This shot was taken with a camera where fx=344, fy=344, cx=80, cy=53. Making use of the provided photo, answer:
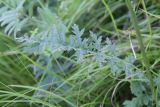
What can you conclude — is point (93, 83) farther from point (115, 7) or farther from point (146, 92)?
point (115, 7)

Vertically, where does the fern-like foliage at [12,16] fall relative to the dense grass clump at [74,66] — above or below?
above

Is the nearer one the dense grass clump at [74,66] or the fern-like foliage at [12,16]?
the dense grass clump at [74,66]

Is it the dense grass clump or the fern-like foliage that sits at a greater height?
the fern-like foliage

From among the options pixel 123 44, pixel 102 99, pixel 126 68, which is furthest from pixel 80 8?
pixel 126 68

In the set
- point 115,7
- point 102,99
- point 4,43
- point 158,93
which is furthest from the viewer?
point 115,7

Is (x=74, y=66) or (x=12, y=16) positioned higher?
(x=12, y=16)

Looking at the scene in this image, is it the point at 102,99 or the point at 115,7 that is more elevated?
the point at 115,7

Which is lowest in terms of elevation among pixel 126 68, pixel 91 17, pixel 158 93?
pixel 158 93

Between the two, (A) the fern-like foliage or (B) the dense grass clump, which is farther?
(A) the fern-like foliage

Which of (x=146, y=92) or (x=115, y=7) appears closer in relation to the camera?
(x=146, y=92)

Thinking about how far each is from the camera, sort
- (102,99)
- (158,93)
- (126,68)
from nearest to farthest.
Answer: (126,68)
(158,93)
(102,99)
